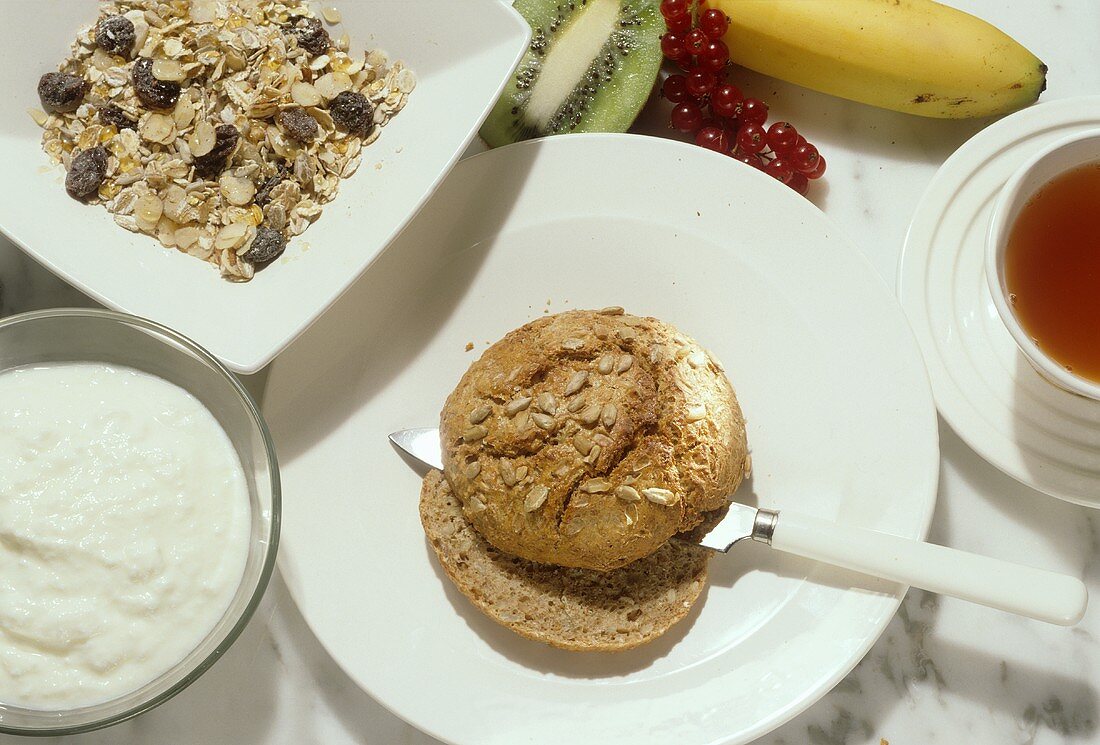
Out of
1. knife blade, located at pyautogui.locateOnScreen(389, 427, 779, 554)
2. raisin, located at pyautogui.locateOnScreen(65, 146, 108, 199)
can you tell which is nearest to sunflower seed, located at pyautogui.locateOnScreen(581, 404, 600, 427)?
knife blade, located at pyautogui.locateOnScreen(389, 427, 779, 554)

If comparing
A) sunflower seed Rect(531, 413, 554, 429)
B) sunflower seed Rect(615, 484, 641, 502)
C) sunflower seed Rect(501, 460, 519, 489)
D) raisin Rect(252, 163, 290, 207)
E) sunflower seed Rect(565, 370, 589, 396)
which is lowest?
sunflower seed Rect(501, 460, 519, 489)

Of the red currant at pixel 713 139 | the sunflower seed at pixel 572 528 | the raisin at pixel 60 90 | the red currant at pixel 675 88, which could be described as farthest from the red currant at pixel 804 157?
the raisin at pixel 60 90

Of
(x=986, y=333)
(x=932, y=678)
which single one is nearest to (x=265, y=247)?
(x=986, y=333)

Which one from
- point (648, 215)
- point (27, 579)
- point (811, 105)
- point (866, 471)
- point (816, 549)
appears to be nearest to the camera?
point (27, 579)

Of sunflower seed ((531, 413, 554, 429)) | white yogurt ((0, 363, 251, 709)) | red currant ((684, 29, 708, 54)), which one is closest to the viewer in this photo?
white yogurt ((0, 363, 251, 709))

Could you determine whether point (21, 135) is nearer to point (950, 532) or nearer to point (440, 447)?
point (440, 447)

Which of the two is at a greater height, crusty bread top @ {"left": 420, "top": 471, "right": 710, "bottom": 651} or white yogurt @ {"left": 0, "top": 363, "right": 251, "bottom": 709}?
white yogurt @ {"left": 0, "top": 363, "right": 251, "bottom": 709}

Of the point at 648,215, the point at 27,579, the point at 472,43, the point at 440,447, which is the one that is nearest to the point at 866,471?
the point at 648,215

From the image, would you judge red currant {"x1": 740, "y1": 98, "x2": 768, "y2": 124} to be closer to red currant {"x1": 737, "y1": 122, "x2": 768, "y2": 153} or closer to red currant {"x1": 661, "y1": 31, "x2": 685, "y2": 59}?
red currant {"x1": 737, "y1": 122, "x2": 768, "y2": 153}
